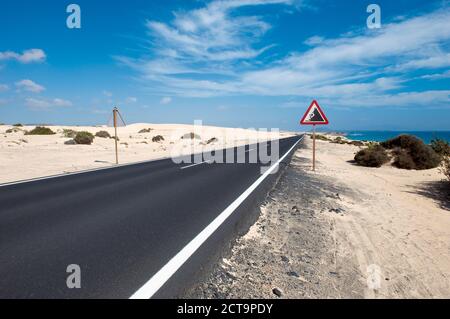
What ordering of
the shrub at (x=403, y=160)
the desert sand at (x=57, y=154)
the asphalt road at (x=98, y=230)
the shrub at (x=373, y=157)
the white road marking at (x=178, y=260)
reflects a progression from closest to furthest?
the white road marking at (x=178, y=260)
the asphalt road at (x=98, y=230)
the desert sand at (x=57, y=154)
the shrub at (x=403, y=160)
the shrub at (x=373, y=157)

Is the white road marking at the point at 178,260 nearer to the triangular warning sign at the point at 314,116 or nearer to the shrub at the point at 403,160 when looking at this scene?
the triangular warning sign at the point at 314,116

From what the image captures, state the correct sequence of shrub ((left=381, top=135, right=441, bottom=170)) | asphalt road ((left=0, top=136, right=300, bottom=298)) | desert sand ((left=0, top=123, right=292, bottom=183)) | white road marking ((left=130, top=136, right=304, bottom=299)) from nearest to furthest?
white road marking ((left=130, top=136, right=304, bottom=299)) < asphalt road ((left=0, top=136, right=300, bottom=298)) < desert sand ((left=0, top=123, right=292, bottom=183)) < shrub ((left=381, top=135, right=441, bottom=170))

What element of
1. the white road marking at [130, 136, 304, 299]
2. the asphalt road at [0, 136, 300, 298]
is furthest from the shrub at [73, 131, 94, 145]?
the white road marking at [130, 136, 304, 299]

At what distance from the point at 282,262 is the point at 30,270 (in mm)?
3028

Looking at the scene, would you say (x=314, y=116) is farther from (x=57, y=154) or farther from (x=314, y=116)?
(x=57, y=154)

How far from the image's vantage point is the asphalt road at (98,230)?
10.9 feet

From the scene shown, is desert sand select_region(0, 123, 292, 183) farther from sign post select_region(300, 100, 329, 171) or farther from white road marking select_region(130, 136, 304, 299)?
sign post select_region(300, 100, 329, 171)

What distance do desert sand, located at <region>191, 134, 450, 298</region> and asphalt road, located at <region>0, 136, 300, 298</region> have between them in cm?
94

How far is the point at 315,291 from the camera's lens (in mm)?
3299

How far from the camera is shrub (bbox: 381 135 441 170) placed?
1488cm

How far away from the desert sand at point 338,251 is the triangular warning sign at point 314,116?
4280mm

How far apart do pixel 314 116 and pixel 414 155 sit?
23.3 ft

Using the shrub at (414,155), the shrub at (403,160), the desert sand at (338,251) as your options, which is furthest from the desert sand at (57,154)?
the shrub at (414,155)
